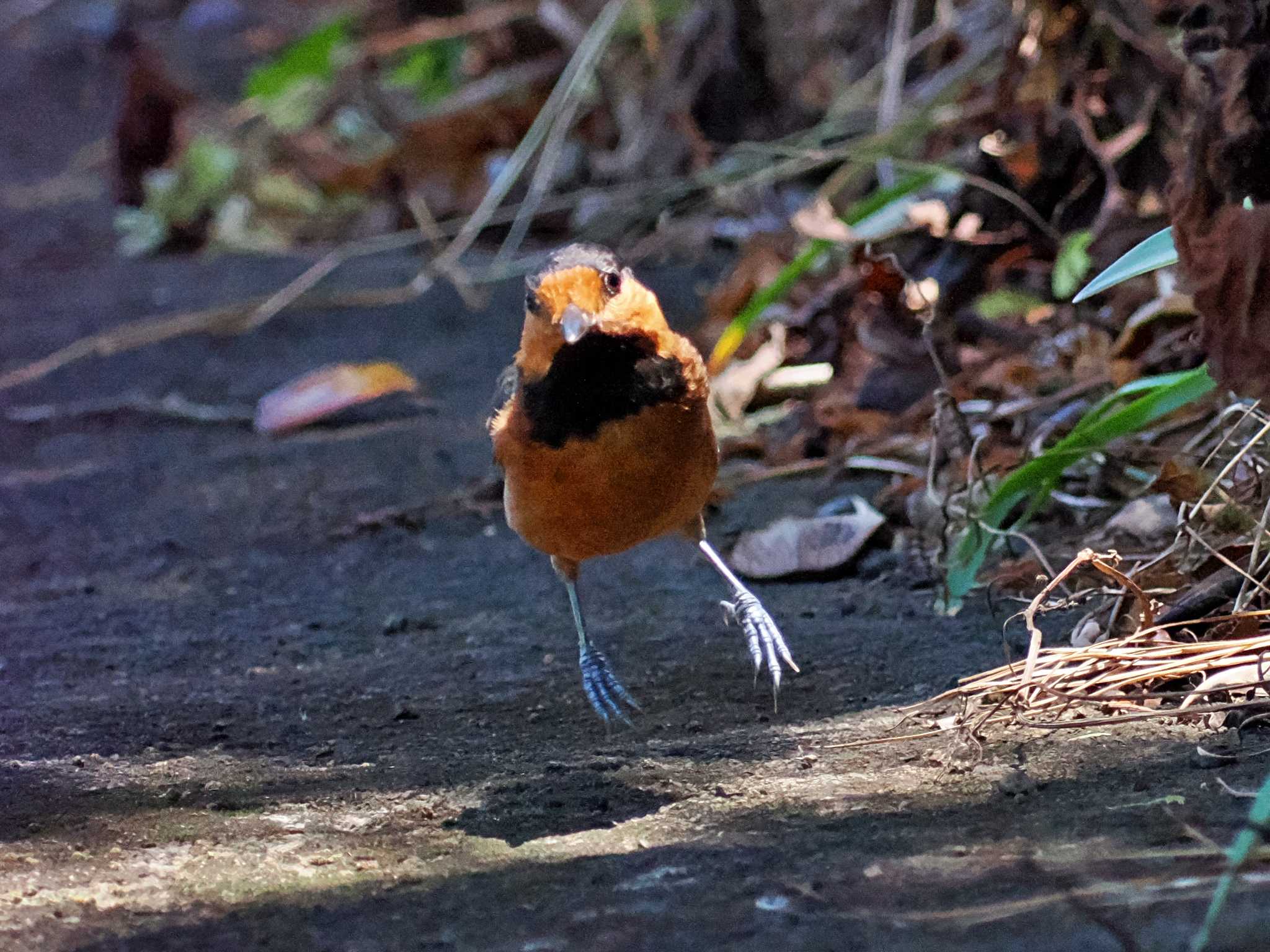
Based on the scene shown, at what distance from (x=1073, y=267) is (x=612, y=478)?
1.99 m

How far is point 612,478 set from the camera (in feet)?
9.12

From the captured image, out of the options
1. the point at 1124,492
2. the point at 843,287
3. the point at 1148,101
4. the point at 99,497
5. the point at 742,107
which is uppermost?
the point at 742,107

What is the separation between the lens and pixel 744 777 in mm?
2342

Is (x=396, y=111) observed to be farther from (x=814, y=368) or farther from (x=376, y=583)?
(x=376, y=583)

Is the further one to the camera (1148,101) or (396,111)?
(396,111)

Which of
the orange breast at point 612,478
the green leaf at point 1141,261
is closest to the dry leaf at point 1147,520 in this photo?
the green leaf at point 1141,261

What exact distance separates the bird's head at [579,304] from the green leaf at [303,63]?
222 inches

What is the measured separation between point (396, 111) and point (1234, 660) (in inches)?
292

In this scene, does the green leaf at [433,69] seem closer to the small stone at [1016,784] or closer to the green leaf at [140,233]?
the green leaf at [140,233]

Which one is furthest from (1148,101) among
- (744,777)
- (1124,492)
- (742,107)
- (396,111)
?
(396,111)

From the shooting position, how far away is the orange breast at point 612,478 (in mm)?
2766

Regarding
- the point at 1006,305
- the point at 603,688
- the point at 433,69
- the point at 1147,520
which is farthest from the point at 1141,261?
the point at 433,69

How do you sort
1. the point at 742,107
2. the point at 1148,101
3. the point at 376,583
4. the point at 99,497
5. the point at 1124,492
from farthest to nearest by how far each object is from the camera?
the point at 742,107, the point at 99,497, the point at 1148,101, the point at 376,583, the point at 1124,492

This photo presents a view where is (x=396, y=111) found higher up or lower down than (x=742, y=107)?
higher up
